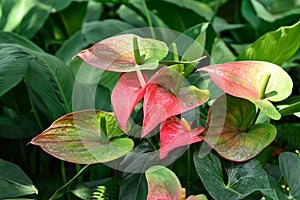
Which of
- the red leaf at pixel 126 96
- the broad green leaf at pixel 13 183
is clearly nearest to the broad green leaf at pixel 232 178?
the red leaf at pixel 126 96

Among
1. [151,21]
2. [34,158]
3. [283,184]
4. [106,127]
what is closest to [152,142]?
[106,127]

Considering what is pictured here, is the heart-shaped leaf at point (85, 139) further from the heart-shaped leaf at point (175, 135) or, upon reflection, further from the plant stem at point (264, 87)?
the plant stem at point (264, 87)

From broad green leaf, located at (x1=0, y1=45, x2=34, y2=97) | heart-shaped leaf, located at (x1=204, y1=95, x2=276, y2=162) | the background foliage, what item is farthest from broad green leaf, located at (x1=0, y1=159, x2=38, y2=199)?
heart-shaped leaf, located at (x1=204, y1=95, x2=276, y2=162)

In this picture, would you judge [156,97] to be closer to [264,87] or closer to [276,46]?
[264,87]

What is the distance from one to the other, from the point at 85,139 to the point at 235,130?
198 mm

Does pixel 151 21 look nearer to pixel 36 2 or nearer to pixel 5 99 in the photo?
pixel 36 2

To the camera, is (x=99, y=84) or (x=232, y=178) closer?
(x=232, y=178)

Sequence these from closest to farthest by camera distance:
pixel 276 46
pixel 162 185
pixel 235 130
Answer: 1. pixel 162 185
2. pixel 235 130
3. pixel 276 46

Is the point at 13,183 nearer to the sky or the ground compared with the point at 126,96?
nearer to the ground

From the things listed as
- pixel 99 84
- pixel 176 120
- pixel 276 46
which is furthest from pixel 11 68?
pixel 276 46

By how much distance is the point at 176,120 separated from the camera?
2.19 ft

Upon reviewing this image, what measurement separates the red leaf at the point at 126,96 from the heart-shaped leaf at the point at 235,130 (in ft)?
0.32

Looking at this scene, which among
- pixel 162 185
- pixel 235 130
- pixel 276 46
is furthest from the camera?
pixel 276 46

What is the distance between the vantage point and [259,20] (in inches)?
49.6
